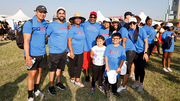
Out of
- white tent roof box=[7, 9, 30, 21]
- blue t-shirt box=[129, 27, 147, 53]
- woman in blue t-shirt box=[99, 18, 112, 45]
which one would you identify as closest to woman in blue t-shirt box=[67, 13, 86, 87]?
woman in blue t-shirt box=[99, 18, 112, 45]

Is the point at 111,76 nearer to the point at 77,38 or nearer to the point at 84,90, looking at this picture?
the point at 84,90

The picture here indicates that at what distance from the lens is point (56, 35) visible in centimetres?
303

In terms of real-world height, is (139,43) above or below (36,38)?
below

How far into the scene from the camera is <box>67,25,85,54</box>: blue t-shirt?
339cm

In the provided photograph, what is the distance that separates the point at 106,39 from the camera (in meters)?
3.61

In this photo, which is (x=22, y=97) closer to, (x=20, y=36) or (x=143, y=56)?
(x=20, y=36)

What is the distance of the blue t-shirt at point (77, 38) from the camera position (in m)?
3.39

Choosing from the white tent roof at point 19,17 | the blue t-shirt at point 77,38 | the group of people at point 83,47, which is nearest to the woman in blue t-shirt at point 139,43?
the group of people at point 83,47

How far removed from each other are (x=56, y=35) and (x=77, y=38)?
709mm

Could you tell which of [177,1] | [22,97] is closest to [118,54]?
[22,97]

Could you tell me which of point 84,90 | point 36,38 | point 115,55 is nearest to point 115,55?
point 115,55

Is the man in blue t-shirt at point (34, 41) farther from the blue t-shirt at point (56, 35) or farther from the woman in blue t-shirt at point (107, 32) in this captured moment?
the woman in blue t-shirt at point (107, 32)

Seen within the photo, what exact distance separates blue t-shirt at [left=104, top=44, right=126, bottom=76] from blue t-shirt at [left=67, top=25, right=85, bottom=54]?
987mm

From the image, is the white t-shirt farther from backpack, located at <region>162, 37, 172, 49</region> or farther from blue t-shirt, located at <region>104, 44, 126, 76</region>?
backpack, located at <region>162, 37, 172, 49</region>
